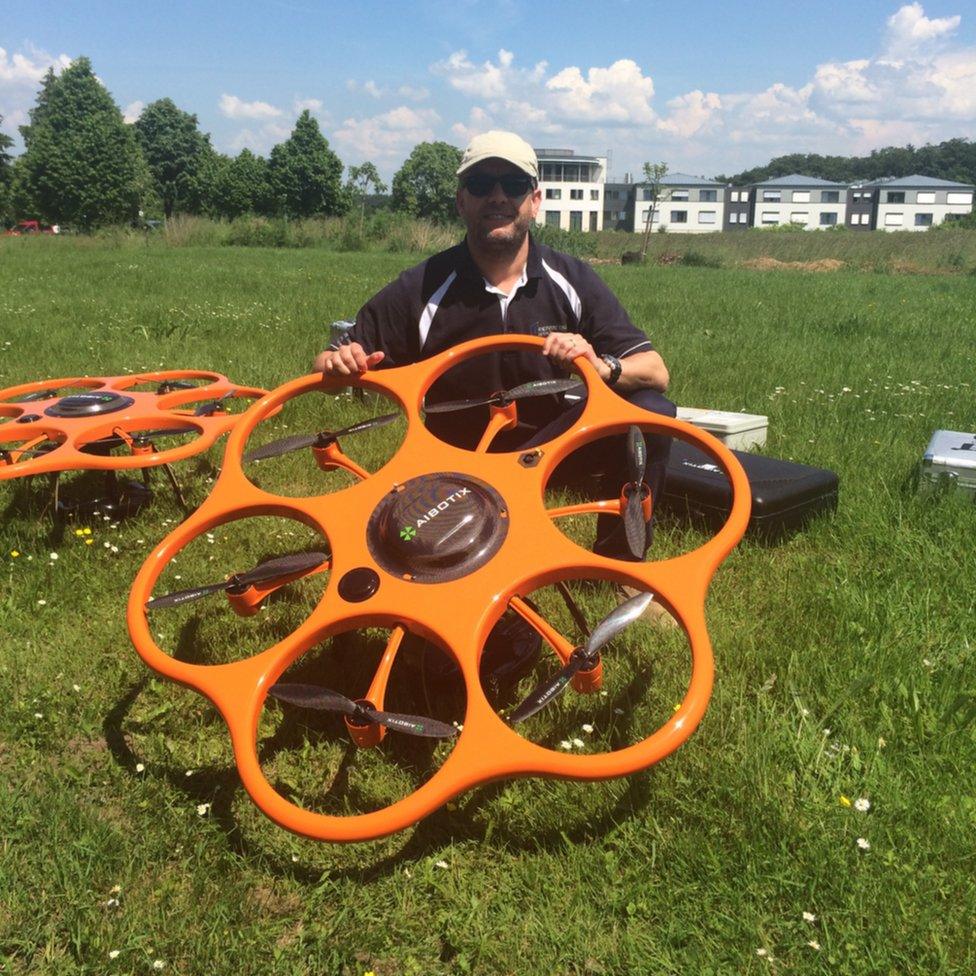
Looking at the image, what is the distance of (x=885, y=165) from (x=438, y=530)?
423ft

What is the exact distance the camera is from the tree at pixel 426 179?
81.4 meters

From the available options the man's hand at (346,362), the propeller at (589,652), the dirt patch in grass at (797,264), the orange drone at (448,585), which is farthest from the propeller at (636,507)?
the dirt patch in grass at (797,264)

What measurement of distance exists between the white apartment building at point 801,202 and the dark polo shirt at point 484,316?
92.5 metres

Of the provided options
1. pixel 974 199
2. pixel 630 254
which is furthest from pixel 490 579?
pixel 974 199

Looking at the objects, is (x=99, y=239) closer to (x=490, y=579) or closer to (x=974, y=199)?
(x=490, y=579)

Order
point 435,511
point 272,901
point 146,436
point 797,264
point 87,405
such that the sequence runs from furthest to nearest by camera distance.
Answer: point 797,264 < point 87,405 < point 146,436 < point 435,511 < point 272,901

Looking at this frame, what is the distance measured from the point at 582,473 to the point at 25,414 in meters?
2.43

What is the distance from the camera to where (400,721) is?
159cm

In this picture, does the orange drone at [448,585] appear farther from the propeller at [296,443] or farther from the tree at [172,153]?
the tree at [172,153]

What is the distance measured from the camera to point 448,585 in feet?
5.89

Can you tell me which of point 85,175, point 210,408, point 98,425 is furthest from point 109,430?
point 85,175

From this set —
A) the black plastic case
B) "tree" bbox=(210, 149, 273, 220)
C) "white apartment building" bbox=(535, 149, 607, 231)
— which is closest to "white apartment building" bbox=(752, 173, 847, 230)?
"white apartment building" bbox=(535, 149, 607, 231)

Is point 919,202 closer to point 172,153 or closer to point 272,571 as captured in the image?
point 172,153

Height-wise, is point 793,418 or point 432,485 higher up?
point 432,485
